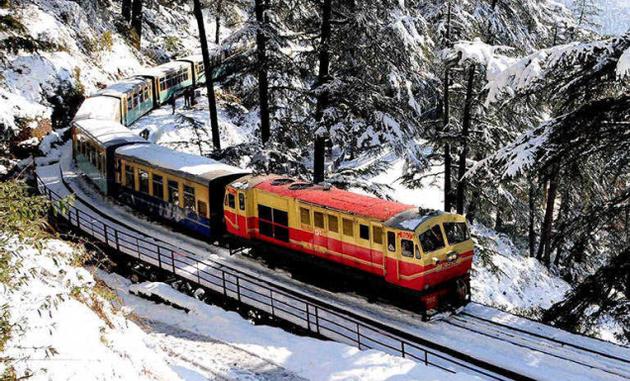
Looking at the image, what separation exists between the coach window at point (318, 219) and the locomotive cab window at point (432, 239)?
10.4 feet

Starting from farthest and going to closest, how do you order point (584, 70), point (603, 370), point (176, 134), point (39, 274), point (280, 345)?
point (176, 134) < point (280, 345) < point (603, 370) < point (39, 274) < point (584, 70)

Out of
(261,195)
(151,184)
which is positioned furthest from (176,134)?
(261,195)

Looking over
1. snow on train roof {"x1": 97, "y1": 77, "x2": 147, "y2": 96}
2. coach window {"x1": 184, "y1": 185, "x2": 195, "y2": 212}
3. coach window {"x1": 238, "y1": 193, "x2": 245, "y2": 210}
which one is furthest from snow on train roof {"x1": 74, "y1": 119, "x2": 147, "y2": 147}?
coach window {"x1": 238, "y1": 193, "x2": 245, "y2": 210}

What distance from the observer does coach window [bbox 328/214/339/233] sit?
16.9 metres

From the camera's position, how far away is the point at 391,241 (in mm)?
15719

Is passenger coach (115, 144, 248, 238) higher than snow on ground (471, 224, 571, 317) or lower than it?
higher

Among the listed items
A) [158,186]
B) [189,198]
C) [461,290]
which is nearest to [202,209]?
[189,198]

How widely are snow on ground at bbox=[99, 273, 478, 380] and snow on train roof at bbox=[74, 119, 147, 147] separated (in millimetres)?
8518

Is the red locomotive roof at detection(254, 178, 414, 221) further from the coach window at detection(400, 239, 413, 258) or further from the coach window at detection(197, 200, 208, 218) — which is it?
the coach window at detection(197, 200, 208, 218)

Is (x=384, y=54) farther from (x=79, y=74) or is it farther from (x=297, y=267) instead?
(x=79, y=74)

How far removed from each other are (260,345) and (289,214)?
4.82 meters

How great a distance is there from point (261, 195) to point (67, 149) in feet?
60.6

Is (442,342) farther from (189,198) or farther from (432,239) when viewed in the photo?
(189,198)

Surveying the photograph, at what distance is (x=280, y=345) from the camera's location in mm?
14461
